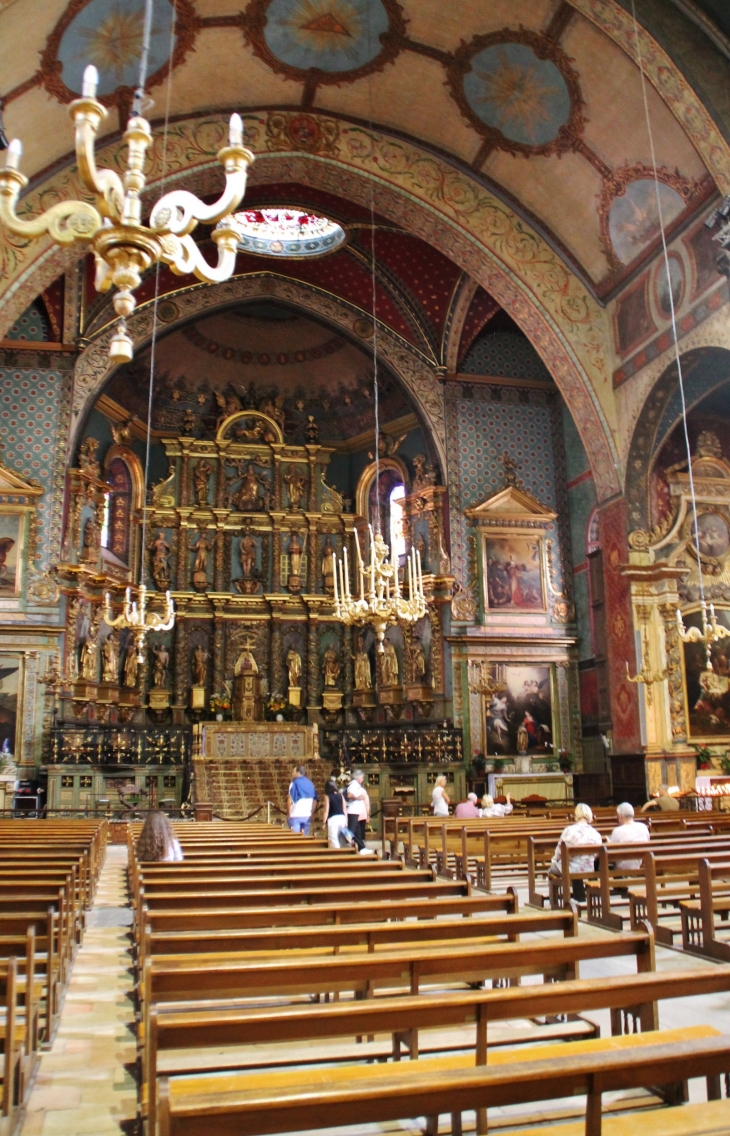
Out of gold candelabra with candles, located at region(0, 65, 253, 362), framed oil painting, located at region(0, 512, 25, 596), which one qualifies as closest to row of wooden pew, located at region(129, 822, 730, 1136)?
gold candelabra with candles, located at region(0, 65, 253, 362)

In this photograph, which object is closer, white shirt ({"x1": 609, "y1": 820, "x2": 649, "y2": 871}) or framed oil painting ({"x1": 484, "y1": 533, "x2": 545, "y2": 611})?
white shirt ({"x1": 609, "y1": 820, "x2": 649, "y2": 871})

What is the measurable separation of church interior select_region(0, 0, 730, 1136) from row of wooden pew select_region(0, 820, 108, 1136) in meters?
0.04

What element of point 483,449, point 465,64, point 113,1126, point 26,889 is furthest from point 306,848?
point 483,449

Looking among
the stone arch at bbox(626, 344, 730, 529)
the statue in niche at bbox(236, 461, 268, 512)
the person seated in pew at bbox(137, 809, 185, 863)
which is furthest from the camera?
the statue in niche at bbox(236, 461, 268, 512)

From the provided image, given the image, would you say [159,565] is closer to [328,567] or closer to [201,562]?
[201,562]

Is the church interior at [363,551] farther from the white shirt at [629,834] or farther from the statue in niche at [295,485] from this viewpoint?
the statue in niche at [295,485]

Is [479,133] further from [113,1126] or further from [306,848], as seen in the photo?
[113,1126]

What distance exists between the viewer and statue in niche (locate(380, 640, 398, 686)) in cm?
2383

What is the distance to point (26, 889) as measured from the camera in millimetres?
5328

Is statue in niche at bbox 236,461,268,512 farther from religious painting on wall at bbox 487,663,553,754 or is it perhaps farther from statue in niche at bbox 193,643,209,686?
religious painting on wall at bbox 487,663,553,754

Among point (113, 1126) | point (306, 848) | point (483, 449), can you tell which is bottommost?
point (113, 1126)

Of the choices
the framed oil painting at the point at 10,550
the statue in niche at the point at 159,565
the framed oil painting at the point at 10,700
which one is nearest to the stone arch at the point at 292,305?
the framed oil painting at the point at 10,550

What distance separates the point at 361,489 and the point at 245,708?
710cm

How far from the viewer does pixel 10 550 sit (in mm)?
20484
